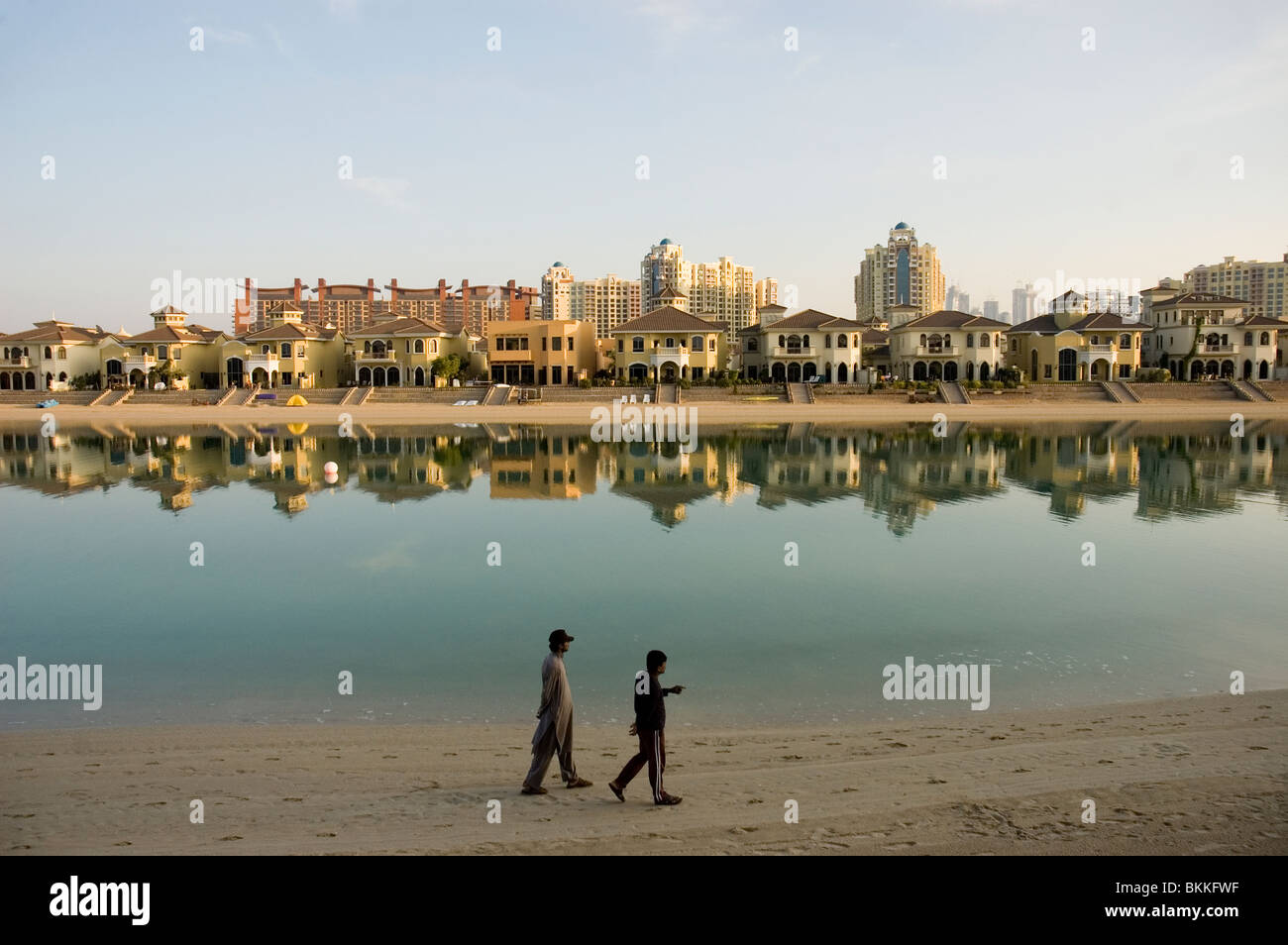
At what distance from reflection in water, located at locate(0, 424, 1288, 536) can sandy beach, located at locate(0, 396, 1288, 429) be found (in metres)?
4.77

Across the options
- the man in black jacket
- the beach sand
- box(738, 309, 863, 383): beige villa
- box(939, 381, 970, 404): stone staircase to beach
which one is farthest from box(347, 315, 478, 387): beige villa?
the man in black jacket

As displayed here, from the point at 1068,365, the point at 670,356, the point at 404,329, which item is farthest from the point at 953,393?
the point at 404,329

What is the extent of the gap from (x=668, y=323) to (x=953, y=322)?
67.3ft

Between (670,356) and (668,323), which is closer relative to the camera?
(670,356)

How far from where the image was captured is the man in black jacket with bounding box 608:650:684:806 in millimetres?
6773

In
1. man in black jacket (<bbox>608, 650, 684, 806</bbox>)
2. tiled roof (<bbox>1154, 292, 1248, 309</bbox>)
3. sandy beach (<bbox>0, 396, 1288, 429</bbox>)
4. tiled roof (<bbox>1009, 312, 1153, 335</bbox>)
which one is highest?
tiled roof (<bbox>1154, 292, 1248, 309</bbox>)

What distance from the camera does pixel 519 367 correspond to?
6962 centimetres

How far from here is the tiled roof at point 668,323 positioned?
218 ft

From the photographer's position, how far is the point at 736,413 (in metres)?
56.7

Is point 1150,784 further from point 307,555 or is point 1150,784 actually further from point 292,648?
point 307,555

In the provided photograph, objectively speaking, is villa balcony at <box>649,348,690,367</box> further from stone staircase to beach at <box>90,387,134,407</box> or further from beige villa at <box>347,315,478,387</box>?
stone staircase to beach at <box>90,387,134,407</box>

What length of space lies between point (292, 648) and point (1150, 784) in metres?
10.3

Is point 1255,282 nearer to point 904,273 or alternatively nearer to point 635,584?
point 904,273

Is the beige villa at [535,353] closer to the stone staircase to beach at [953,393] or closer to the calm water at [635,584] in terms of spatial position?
the stone staircase to beach at [953,393]
